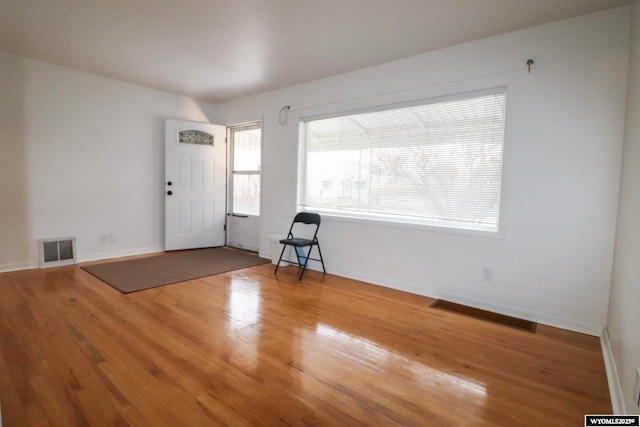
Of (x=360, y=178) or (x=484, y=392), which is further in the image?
(x=360, y=178)

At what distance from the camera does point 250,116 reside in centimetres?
501

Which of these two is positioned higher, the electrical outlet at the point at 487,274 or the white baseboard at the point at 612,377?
the electrical outlet at the point at 487,274

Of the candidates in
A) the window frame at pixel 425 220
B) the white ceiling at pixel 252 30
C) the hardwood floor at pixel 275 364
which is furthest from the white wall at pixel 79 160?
the window frame at pixel 425 220

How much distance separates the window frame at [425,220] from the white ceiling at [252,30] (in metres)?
0.45

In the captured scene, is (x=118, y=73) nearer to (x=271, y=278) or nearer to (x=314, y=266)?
(x=271, y=278)

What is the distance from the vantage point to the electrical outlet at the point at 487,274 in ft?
9.61

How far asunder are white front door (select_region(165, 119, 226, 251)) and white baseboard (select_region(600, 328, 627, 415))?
16.4 feet

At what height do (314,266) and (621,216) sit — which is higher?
(621,216)

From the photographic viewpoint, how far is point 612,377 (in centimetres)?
187

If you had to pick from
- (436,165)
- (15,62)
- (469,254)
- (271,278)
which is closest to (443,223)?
(469,254)

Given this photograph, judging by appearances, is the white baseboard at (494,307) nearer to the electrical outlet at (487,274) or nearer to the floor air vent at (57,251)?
the electrical outlet at (487,274)

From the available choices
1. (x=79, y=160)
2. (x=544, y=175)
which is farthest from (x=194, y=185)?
(x=544, y=175)

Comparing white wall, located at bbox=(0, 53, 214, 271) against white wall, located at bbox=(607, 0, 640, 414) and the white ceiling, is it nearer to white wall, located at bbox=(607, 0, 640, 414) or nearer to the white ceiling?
the white ceiling

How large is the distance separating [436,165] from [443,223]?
581 mm
